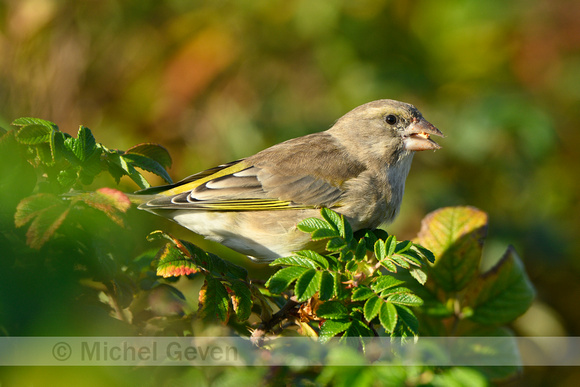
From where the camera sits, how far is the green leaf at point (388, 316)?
173 cm

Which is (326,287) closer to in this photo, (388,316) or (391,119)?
(388,316)

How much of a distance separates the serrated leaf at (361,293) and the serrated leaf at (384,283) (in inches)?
0.8

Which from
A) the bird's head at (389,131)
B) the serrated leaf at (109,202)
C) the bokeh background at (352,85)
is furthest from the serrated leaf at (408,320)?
the bokeh background at (352,85)

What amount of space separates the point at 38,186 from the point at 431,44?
486cm

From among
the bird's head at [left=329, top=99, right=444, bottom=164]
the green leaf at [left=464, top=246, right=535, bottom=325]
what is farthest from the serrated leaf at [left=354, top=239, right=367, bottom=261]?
the bird's head at [left=329, top=99, right=444, bottom=164]

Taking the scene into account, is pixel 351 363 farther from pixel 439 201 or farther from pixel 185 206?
pixel 439 201

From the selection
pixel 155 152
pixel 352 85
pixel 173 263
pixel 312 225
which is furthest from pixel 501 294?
pixel 352 85

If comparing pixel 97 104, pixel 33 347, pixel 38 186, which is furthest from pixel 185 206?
pixel 97 104

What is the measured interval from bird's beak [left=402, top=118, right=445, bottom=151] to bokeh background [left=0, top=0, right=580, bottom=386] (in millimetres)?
1540

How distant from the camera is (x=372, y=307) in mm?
1803

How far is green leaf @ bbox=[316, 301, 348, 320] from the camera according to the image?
A: 1858 millimetres

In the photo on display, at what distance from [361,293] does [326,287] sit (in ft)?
0.38

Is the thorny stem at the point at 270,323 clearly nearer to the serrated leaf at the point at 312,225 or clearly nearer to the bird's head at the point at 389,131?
the serrated leaf at the point at 312,225

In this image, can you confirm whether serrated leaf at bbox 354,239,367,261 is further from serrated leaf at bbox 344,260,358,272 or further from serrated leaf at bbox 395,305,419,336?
serrated leaf at bbox 395,305,419,336
